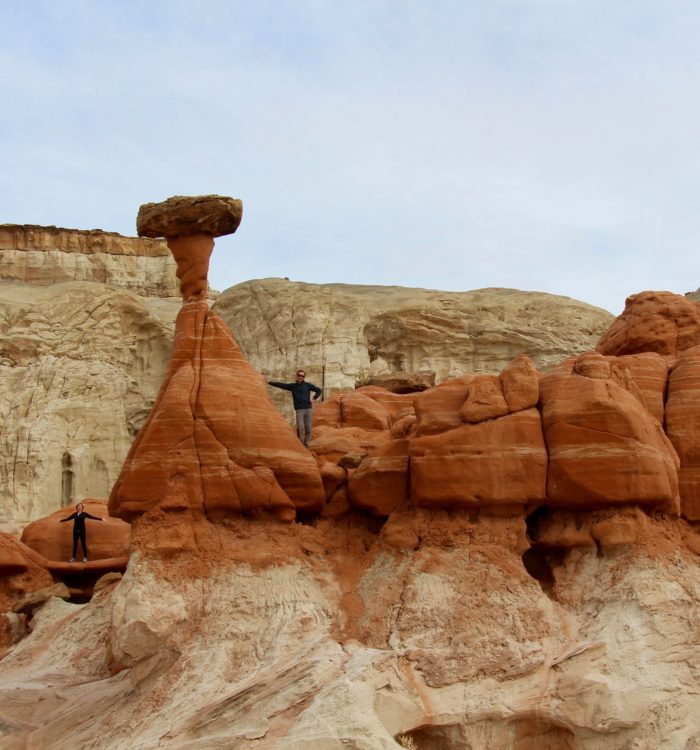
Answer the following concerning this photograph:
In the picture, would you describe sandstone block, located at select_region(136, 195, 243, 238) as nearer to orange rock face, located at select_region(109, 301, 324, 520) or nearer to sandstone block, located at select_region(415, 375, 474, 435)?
orange rock face, located at select_region(109, 301, 324, 520)

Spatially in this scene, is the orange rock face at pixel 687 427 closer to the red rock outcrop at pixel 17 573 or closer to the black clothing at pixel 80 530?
the red rock outcrop at pixel 17 573

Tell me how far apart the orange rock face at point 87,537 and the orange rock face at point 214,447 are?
7683 millimetres

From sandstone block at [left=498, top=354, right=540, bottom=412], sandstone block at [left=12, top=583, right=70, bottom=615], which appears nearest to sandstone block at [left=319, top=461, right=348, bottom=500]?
sandstone block at [left=498, top=354, right=540, bottom=412]

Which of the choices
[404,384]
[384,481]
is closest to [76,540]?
[404,384]

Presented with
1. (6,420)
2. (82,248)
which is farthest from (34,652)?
(82,248)

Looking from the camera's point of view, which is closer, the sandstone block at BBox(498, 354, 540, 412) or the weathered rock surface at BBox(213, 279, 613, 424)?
the sandstone block at BBox(498, 354, 540, 412)

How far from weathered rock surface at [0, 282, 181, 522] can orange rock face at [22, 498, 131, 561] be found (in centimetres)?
2052

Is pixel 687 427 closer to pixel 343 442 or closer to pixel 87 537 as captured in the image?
pixel 343 442

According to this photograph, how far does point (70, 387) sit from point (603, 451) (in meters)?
35.8

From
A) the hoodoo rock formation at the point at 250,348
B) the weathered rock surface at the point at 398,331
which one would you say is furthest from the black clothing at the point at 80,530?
the weathered rock surface at the point at 398,331

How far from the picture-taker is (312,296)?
48.3 m

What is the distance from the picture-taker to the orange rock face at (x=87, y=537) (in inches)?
994

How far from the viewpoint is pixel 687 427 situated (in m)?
17.6

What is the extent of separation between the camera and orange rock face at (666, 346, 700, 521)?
57.1 ft
